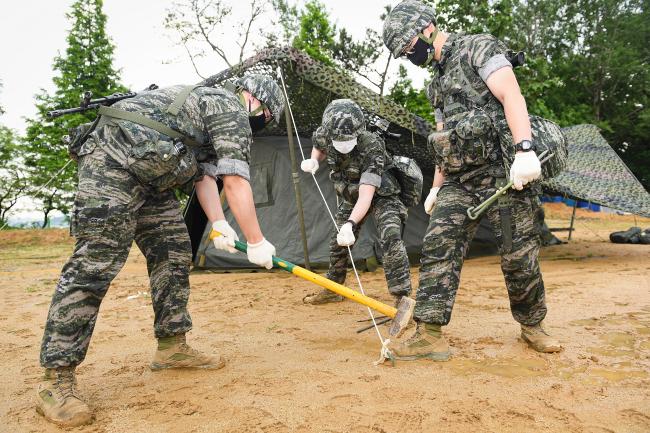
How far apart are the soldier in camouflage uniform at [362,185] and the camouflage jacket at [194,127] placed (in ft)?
5.13

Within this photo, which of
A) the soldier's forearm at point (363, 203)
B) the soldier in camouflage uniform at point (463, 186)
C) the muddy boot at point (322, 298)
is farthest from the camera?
the muddy boot at point (322, 298)

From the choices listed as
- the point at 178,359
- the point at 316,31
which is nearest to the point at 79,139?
the point at 178,359

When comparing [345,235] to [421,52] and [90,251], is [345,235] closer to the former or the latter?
[421,52]

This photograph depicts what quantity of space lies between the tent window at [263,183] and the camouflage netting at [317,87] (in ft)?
3.23

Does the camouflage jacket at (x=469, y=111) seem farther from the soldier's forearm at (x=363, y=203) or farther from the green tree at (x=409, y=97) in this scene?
the green tree at (x=409, y=97)

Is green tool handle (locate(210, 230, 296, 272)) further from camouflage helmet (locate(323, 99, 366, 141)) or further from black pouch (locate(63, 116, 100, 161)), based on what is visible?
camouflage helmet (locate(323, 99, 366, 141))

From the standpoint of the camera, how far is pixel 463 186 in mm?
2828

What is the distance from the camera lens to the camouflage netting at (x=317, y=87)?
544cm

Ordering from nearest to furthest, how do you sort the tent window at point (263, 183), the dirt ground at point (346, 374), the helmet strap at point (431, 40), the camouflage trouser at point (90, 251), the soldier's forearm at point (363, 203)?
the dirt ground at point (346, 374), the camouflage trouser at point (90, 251), the helmet strap at point (431, 40), the soldier's forearm at point (363, 203), the tent window at point (263, 183)

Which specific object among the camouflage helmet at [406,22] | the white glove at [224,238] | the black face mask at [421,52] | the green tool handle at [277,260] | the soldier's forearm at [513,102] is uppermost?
the camouflage helmet at [406,22]

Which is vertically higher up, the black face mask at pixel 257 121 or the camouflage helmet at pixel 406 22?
the camouflage helmet at pixel 406 22

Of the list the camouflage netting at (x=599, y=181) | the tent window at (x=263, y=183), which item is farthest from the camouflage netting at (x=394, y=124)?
the tent window at (x=263, y=183)

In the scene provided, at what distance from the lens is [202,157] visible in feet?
8.73

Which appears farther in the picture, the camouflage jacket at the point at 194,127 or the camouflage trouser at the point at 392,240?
the camouflage trouser at the point at 392,240
